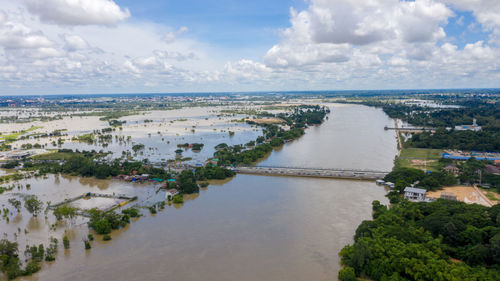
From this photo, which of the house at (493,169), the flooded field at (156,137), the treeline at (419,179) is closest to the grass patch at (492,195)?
the treeline at (419,179)

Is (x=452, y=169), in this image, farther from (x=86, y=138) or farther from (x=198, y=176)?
(x=86, y=138)

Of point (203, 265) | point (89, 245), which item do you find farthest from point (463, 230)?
point (89, 245)

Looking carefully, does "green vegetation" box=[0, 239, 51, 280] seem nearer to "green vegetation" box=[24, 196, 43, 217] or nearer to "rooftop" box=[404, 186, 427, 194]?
"green vegetation" box=[24, 196, 43, 217]

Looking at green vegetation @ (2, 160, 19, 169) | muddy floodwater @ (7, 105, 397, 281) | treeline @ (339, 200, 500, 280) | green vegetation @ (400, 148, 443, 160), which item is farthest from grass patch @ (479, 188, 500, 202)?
green vegetation @ (2, 160, 19, 169)

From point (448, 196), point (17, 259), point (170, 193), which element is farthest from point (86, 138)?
point (448, 196)

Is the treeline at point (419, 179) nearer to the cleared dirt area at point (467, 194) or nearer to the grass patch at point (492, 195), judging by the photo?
the cleared dirt area at point (467, 194)

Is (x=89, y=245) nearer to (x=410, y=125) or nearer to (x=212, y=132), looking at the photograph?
(x=212, y=132)
